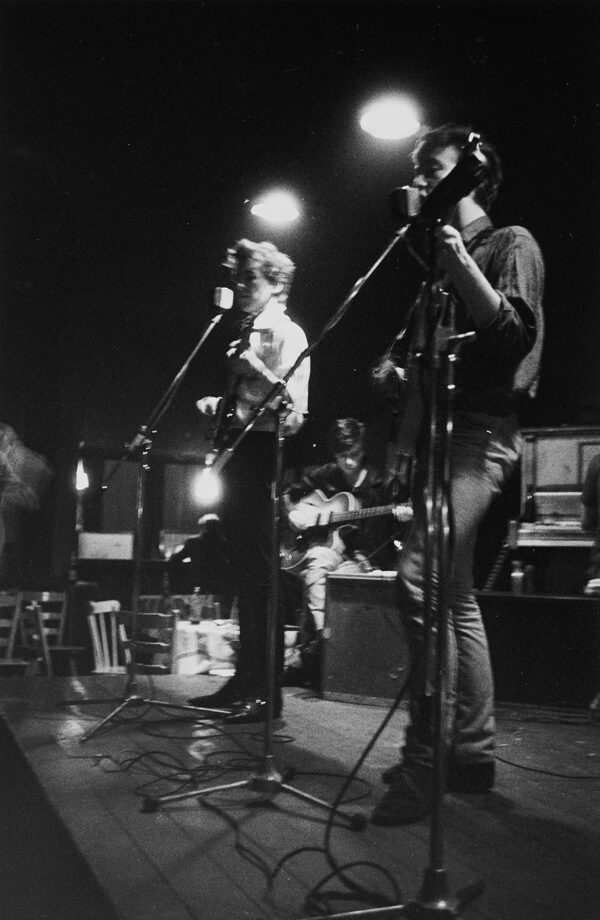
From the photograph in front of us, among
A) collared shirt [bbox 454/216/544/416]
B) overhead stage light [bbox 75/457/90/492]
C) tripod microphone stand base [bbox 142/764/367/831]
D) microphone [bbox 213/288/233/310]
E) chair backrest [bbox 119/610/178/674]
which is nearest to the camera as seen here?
tripod microphone stand base [bbox 142/764/367/831]

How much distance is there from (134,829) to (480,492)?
1.17m

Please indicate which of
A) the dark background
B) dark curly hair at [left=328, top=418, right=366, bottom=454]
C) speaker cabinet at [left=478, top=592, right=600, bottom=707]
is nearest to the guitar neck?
dark curly hair at [left=328, top=418, right=366, bottom=454]

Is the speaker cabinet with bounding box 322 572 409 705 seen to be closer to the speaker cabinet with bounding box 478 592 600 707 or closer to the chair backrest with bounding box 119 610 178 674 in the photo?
the speaker cabinet with bounding box 478 592 600 707

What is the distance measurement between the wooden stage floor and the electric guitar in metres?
2.50

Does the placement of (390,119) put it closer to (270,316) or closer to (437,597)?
(270,316)

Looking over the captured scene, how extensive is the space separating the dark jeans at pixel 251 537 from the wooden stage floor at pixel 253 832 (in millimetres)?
303

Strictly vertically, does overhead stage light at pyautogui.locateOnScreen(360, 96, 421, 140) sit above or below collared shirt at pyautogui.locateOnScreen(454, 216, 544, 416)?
above

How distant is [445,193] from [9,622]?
5587 millimetres

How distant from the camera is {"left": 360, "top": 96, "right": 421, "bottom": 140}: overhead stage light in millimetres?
4498

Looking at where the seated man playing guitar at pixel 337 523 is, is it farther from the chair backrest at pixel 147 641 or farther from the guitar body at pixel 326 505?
the chair backrest at pixel 147 641

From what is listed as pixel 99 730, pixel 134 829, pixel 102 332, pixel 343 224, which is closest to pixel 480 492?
pixel 134 829

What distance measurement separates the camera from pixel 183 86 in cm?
430

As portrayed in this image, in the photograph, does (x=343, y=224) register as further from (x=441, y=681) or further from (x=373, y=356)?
(x=441, y=681)

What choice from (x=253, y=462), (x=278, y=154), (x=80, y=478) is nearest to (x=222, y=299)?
(x=253, y=462)
